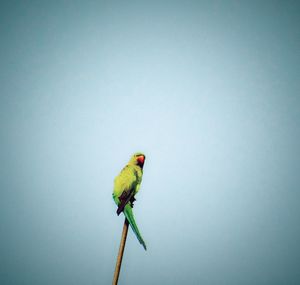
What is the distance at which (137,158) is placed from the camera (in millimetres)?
4570

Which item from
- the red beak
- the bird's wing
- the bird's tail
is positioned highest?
the red beak

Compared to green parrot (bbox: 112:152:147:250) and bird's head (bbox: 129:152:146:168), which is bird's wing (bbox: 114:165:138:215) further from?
bird's head (bbox: 129:152:146:168)

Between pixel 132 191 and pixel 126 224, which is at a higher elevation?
pixel 132 191

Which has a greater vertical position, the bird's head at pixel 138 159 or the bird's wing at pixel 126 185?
the bird's head at pixel 138 159

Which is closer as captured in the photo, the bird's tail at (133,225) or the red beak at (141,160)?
the bird's tail at (133,225)

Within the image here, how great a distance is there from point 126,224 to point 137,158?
2.61m

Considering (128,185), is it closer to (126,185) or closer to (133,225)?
(126,185)

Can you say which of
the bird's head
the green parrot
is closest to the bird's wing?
the green parrot

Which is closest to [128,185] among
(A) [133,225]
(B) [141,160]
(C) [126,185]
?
(C) [126,185]

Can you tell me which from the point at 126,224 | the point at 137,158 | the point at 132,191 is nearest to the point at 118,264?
the point at 126,224

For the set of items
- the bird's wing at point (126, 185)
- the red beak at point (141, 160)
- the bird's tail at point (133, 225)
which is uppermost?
the red beak at point (141, 160)

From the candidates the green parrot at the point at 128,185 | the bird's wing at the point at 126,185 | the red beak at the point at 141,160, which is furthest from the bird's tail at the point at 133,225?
the red beak at the point at 141,160

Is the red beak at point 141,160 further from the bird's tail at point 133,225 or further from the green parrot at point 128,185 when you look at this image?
the bird's tail at point 133,225

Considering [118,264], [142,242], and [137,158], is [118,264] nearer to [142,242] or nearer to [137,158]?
[142,242]
